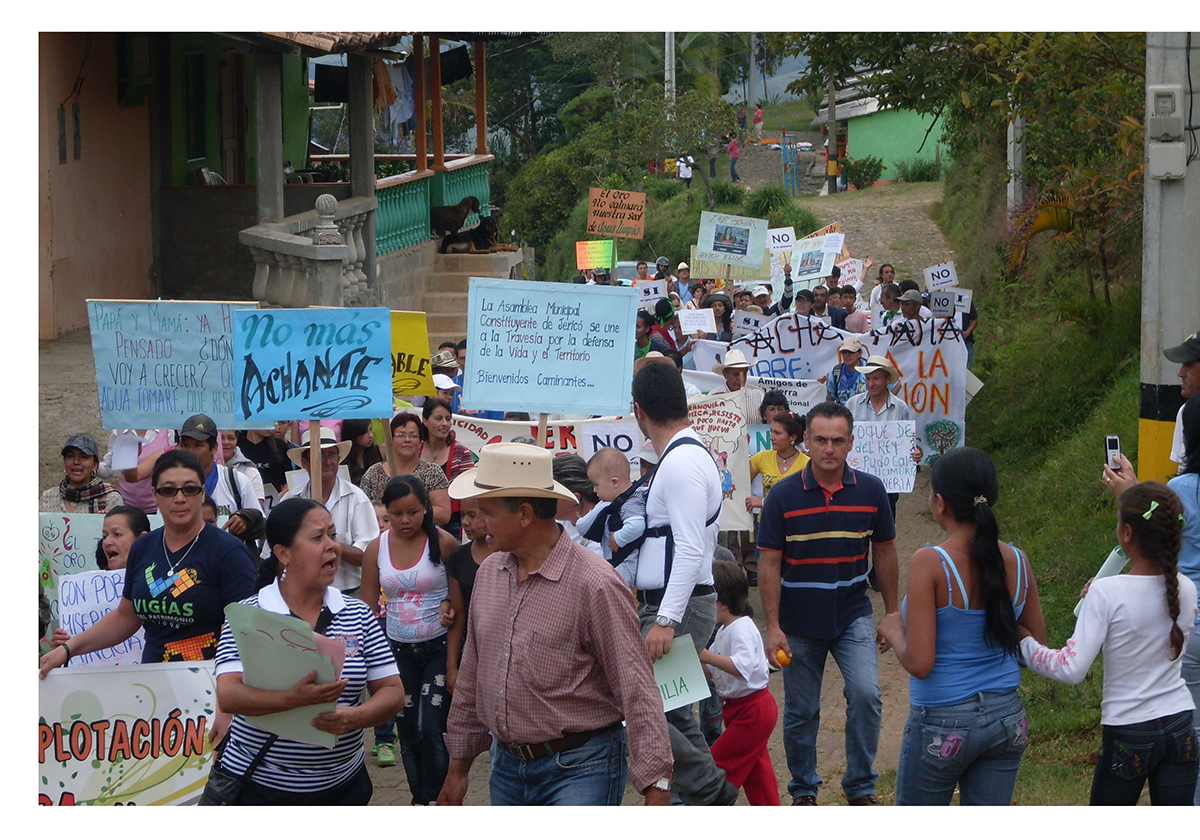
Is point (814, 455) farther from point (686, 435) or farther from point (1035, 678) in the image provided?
point (1035, 678)

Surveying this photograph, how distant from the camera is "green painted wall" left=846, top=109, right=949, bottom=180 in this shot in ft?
155

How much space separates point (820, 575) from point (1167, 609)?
1.73m

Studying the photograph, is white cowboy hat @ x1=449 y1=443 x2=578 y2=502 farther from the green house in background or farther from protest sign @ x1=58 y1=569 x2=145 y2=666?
the green house in background

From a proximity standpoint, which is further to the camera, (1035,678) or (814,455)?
(1035,678)

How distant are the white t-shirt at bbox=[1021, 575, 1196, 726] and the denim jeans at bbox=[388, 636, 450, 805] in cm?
251

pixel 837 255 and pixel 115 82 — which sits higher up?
pixel 115 82

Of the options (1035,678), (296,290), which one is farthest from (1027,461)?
(296,290)

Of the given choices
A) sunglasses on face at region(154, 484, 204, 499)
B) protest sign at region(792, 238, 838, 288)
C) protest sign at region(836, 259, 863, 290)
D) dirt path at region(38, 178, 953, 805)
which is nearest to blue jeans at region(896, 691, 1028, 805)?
dirt path at region(38, 178, 953, 805)

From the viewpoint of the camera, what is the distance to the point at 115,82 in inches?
630

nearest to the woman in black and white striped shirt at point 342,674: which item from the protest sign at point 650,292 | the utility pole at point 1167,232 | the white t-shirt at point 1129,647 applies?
the white t-shirt at point 1129,647

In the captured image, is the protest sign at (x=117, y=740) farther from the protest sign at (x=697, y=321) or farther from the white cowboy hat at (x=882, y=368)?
the protest sign at (x=697, y=321)

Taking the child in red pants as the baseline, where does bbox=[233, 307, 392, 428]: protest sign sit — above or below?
above

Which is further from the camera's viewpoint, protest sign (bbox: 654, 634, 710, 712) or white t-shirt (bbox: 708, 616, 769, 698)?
white t-shirt (bbox: 708, 616, 769, 698)

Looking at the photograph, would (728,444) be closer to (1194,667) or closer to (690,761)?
(690,761)
